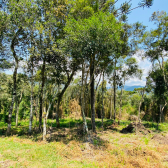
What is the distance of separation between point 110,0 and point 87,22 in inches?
143

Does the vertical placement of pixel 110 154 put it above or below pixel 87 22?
below

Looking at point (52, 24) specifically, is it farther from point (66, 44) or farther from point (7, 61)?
point (7, 61)

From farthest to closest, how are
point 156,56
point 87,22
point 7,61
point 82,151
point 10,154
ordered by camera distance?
point 156,56 < point 7,61 < point 87,22 < point 82,151 < point 10,154

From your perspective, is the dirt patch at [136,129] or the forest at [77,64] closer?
the forest at [77,64]

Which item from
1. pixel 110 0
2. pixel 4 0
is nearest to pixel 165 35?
pixel 110 0

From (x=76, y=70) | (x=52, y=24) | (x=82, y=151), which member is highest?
(x=52, y=24)

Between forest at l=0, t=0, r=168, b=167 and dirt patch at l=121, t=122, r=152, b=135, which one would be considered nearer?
forest at l=0, t=0, r=168, b=167

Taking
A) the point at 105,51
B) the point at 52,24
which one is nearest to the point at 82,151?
the point at 105,51

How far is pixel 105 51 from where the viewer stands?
24.0ft

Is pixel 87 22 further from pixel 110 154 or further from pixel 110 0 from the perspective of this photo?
pixel 110 154

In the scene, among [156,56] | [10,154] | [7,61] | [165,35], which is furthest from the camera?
[156,56]

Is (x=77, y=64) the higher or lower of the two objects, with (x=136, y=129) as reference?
higher

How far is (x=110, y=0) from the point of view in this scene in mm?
9195

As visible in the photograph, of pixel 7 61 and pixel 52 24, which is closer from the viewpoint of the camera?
pixel 52 24
